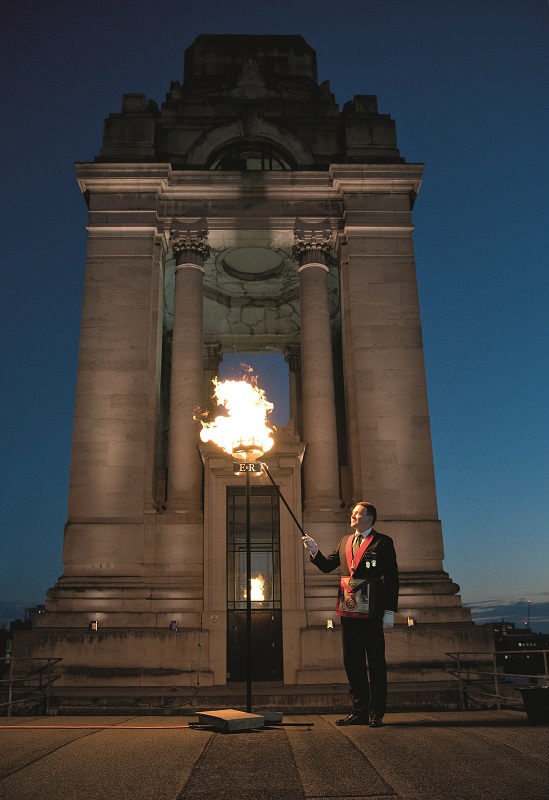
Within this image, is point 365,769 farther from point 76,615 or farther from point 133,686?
point 76,615

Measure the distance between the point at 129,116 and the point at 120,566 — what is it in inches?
734

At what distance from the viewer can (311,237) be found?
27.5 metres

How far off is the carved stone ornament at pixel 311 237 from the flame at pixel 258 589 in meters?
13.0

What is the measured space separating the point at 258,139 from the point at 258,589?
18.8 meters

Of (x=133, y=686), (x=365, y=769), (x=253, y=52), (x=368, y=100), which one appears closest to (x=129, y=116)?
(x=253, y=52)

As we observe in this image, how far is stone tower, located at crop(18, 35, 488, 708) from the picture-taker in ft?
66.9

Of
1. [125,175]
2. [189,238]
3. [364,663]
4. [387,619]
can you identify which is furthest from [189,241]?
[364,663]

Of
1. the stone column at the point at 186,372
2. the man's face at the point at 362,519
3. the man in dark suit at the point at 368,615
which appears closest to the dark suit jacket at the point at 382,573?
the man in dark suit at the point at 368,615

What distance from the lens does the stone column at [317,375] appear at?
2394 cm

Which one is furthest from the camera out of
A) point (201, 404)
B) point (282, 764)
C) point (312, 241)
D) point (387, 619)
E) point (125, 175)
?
point (312, 241)

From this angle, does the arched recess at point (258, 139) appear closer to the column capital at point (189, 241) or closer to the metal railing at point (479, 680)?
the column capital at point (189, 241)

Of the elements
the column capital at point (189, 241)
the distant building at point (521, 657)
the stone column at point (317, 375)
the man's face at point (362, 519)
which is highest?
the column capital at point (189, 241)

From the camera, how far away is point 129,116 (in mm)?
28594

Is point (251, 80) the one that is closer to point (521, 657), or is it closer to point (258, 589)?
point (258, 589)
